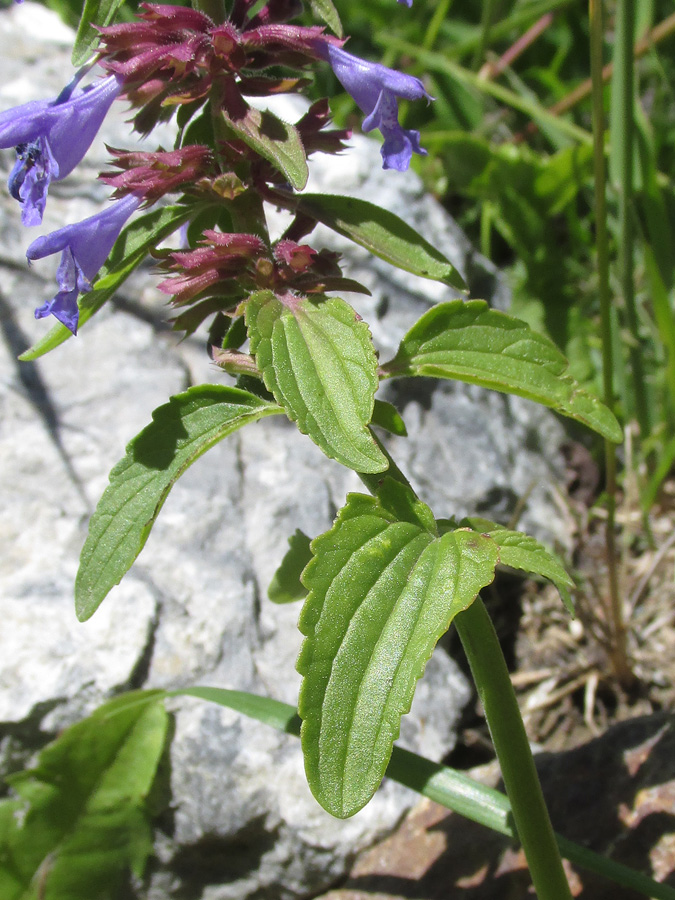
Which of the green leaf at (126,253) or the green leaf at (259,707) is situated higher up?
the green leaf at (126,253)

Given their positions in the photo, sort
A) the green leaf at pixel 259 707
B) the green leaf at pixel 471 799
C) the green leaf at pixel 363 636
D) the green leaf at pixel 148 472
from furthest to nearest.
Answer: the green leaf at pixel 259 707 < the green leaf at pixel 471 799 < the green leaf at pixel 148 472 < the green leaf at pixel 363 636

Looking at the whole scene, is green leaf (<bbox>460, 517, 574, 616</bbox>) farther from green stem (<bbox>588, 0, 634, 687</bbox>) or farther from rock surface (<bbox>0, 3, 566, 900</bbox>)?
rock surface (<bbox>0, 3, 566, 900</bbox>)

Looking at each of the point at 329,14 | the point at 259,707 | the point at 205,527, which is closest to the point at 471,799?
the point at 259,707

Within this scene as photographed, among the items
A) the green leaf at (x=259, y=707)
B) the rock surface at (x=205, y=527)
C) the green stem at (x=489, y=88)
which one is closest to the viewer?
the green leaf at (x=259, y=707)

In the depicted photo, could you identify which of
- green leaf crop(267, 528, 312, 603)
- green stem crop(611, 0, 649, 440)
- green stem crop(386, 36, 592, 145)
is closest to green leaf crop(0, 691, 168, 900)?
green leaf crop(267, 528, 312, 603)

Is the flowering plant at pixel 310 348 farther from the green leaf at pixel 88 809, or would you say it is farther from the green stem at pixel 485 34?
the green stem at pixel 485 34

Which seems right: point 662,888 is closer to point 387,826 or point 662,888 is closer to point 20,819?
point 387,826

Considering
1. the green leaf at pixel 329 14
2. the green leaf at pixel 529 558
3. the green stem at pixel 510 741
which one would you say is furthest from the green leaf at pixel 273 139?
the green leaf at pixel 529 558

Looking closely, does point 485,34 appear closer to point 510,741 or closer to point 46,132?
point 46,132

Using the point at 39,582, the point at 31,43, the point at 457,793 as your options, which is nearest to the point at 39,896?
the point at 39,582
